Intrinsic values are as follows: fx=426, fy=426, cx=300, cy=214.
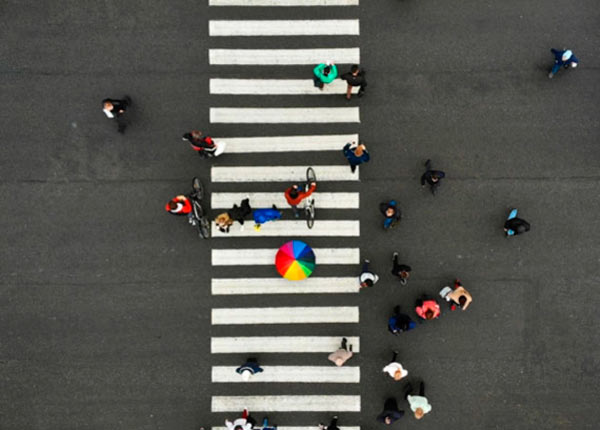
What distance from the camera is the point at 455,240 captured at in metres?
10.6

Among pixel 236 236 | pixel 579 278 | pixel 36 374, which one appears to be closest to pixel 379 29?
pixel 236 236

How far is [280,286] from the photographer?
10.6m

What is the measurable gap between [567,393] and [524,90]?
7681 mm

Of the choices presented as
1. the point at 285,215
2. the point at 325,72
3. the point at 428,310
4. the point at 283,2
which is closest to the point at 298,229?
the point at 285,215

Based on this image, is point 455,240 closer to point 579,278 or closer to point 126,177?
point 579,278

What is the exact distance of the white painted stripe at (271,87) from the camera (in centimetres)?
1056

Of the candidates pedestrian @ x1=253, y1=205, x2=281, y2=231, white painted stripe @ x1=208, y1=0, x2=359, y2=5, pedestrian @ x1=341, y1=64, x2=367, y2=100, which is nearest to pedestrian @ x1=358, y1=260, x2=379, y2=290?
pedestrian @ x1=253, y1=205, x2=281, y2=231

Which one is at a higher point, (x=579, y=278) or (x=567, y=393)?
(x=579, y=278)

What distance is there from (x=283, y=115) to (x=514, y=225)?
6106mm

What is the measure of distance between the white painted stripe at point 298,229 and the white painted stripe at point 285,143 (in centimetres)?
181

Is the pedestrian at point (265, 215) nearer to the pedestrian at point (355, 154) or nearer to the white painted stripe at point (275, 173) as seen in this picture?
the white painted stripe at point (275, 173)

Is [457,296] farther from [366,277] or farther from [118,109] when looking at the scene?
[118,109]

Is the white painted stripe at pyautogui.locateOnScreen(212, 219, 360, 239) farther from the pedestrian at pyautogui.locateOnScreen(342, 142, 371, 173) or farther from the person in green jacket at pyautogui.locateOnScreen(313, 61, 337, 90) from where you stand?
the person in green jacket at pyautogui.locateOnScreen(313, 61, 337, 90)

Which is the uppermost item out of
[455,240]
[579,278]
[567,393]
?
[455,240]
